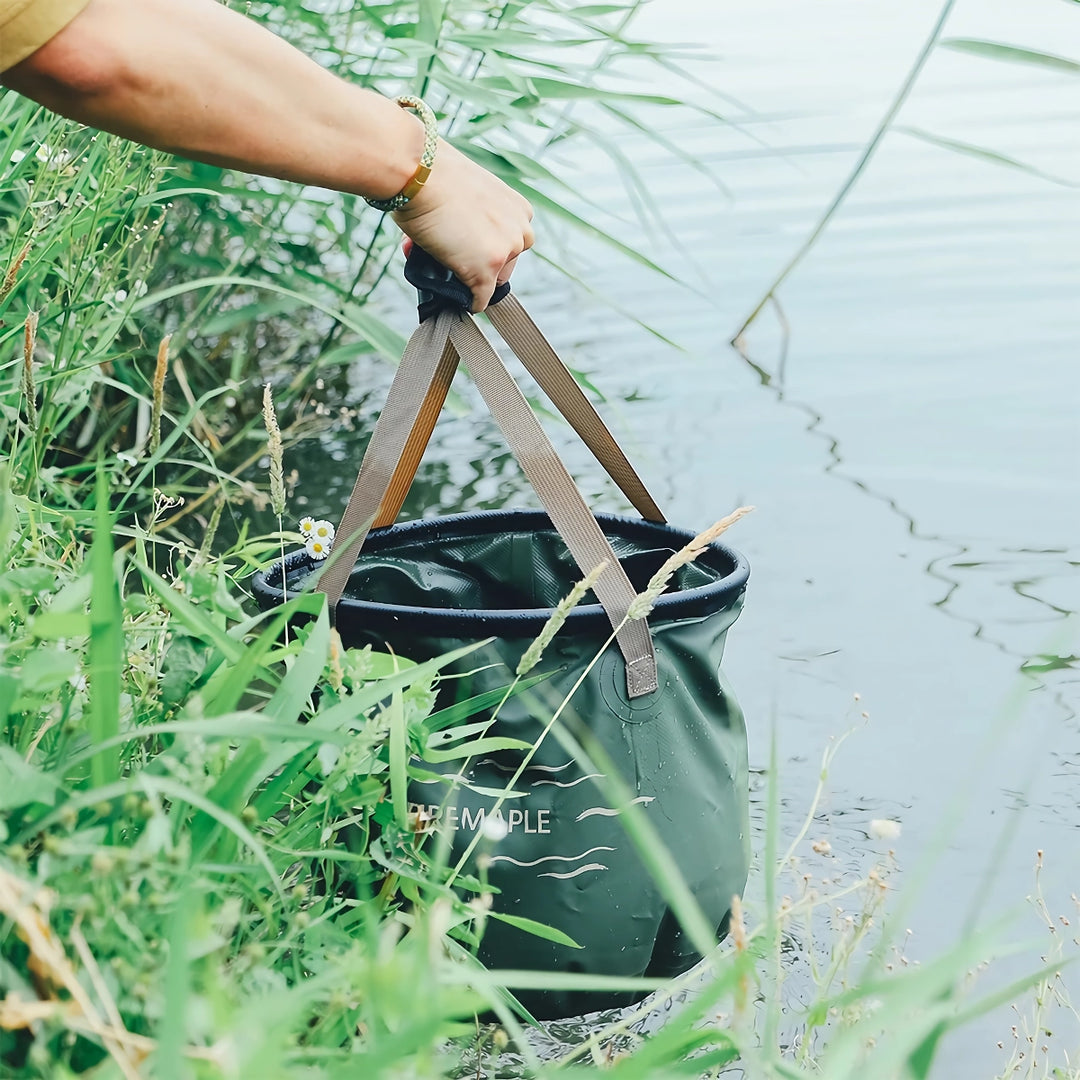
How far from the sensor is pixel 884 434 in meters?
3.05

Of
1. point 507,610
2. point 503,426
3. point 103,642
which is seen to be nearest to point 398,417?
point 503,426

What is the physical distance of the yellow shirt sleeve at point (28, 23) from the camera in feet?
2.89

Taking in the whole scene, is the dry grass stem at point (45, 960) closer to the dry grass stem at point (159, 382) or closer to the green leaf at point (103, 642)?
the green leaf at point (103, 642)

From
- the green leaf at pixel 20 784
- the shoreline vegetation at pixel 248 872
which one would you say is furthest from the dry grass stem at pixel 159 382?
the green leaf at pixel 20 784

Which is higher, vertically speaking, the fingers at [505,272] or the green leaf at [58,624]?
the fingers at [505,272]

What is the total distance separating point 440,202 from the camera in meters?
1.26

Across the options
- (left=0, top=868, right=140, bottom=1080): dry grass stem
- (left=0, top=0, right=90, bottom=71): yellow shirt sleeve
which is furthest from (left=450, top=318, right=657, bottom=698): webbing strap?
(left=0, top=868, right=140, bottom=1080): dry grass stem

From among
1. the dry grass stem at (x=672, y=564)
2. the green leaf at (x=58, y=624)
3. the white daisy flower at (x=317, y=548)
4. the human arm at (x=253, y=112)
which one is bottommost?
the white daisy flower at (x=317, y=548)

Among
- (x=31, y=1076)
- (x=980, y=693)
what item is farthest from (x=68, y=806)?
(x=980, y=693)

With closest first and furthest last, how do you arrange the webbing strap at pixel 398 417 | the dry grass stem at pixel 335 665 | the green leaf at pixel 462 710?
the dry grass stem at pixel 335 665
the green leaf at pixel 462 710
the webbing strap at pixel 398 417

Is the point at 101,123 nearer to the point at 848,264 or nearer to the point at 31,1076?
the point at 31,1076

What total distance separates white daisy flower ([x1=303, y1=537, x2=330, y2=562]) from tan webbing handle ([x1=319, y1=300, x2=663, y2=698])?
0.10 m

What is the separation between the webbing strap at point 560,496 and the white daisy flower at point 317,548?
285mm

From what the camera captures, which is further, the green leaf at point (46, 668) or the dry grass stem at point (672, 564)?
the dry grass stem at point (672, 564)
